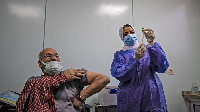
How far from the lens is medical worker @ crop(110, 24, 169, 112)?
129cm

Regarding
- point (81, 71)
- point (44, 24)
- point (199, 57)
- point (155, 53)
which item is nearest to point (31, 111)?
point (81, 71)

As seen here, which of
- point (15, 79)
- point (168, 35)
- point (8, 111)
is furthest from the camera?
point (168, 35)

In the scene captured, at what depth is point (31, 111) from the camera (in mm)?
1044

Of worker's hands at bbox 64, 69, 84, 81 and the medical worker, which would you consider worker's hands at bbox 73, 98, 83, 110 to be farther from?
the medical worker

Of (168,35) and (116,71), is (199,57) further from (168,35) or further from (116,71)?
(116,71)

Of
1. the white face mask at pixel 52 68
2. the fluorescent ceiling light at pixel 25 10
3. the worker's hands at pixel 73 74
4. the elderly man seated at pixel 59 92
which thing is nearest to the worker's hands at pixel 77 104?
the elderly man seated at pixel 59 92

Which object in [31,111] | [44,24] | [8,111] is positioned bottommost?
[8,111]

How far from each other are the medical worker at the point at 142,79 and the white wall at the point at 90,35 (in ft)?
3.91

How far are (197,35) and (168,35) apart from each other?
1.81ft

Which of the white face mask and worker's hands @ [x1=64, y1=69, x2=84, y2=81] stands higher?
the white face mask

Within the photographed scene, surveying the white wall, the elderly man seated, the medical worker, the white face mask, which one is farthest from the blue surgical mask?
the white wall

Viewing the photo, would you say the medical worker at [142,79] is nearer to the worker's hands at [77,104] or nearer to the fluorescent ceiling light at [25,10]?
the worker's hands at [77,104]

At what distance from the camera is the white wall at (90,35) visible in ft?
8.03

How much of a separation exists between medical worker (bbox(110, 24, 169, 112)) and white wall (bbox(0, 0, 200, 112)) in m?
1.19
